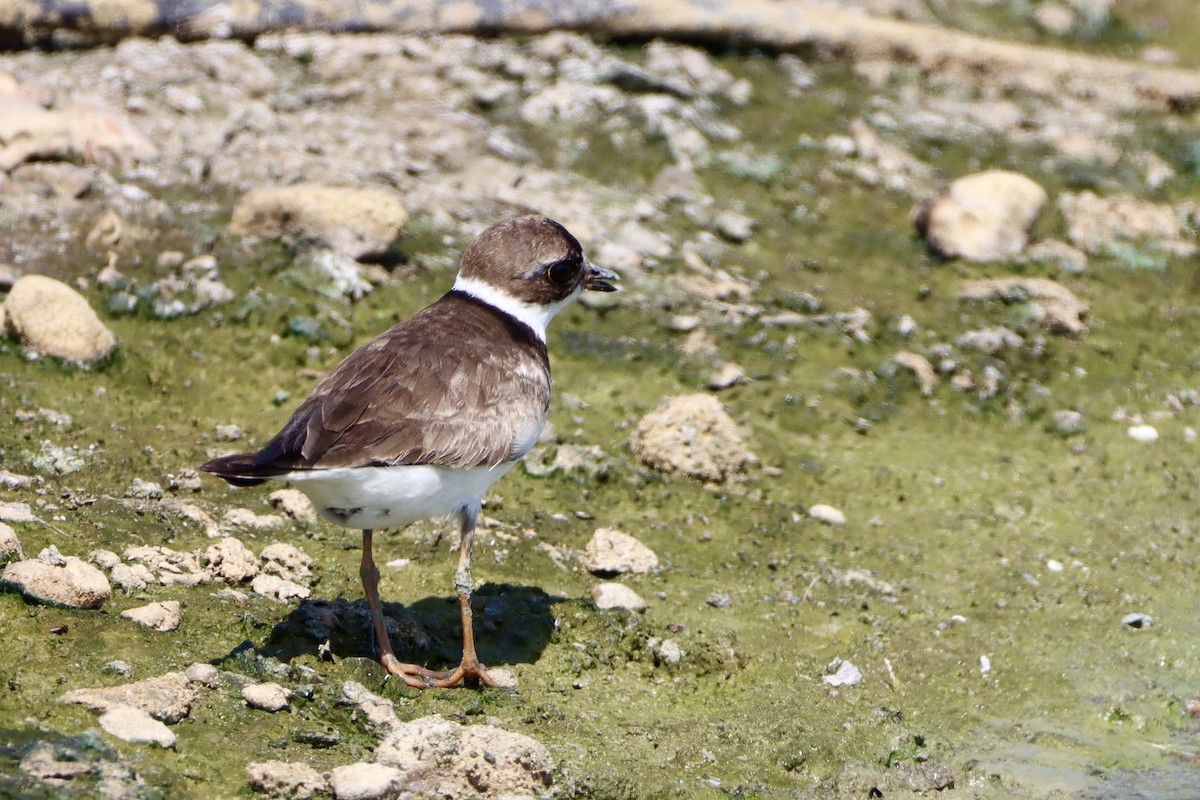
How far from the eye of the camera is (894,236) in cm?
1253

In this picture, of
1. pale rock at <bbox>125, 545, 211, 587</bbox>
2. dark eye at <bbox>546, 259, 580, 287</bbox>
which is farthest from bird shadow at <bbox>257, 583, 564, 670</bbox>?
dark eye at <bbox>546, 259, 580, 287</bbox>

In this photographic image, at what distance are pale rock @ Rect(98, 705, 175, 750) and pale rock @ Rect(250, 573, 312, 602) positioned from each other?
162 cm

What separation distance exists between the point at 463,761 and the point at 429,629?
173 centimetres

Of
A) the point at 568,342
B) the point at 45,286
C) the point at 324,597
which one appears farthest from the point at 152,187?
the point at 324,597

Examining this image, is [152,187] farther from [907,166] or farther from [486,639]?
[907,166]

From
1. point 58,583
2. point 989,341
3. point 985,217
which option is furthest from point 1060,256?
point 58,583

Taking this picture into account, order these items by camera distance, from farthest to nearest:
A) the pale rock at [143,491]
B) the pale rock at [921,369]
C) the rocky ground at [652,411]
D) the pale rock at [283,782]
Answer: the pale rock at [921,369] → the pale rock at [143,491] → the rocky ground at [652,411] → the pale rock at [283,782]

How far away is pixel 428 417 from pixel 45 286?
12.3ft

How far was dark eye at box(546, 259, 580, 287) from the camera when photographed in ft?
25.8

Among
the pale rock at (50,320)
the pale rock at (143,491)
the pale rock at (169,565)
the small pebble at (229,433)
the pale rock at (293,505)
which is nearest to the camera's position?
the pale rock at (169,565)

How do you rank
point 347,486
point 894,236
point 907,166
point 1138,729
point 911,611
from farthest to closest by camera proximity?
point 907,166 < point 894,236 < point 911,611 < point 1138,729 < point 347,486

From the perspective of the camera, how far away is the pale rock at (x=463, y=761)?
5.73 m

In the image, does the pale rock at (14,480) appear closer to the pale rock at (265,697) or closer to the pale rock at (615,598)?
the pale rock at (265,697)

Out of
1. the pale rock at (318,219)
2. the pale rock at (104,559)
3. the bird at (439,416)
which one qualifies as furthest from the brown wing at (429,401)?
the pale rock at (318,219)
